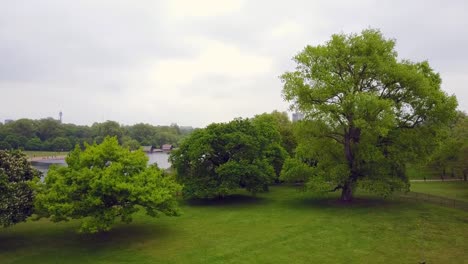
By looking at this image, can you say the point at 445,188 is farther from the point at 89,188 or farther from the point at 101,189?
the point at 89,188

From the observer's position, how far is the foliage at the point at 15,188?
23.6m

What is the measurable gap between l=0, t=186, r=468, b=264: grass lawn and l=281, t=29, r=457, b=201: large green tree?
384 cm

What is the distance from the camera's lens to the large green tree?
34781 mm

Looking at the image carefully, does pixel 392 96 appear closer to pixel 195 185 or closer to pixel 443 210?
pixel 443 210

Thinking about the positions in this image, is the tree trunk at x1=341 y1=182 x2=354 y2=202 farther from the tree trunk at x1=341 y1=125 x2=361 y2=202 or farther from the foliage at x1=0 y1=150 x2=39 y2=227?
the foliage at x1=0 y1=150 x2=39 y2=227

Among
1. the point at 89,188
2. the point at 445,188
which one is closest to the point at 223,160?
the point at 89,188

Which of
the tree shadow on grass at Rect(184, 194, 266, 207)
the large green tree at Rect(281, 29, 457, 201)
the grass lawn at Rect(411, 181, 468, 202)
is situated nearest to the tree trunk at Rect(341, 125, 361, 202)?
the large green tree at Rect(281, 29, 457, 201)

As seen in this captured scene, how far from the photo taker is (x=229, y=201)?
1624 inches

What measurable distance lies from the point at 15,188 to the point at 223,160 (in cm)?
2274

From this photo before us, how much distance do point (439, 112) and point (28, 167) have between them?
36.5m

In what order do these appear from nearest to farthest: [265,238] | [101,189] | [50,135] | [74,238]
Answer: [101,189], [265,238], [74,238], [50,135]

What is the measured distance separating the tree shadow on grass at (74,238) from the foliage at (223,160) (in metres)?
10.3

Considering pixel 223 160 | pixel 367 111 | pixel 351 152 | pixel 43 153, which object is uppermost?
pixel 367 111

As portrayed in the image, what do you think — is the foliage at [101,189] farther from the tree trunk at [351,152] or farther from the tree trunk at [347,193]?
the tree trunk at [347,193]
